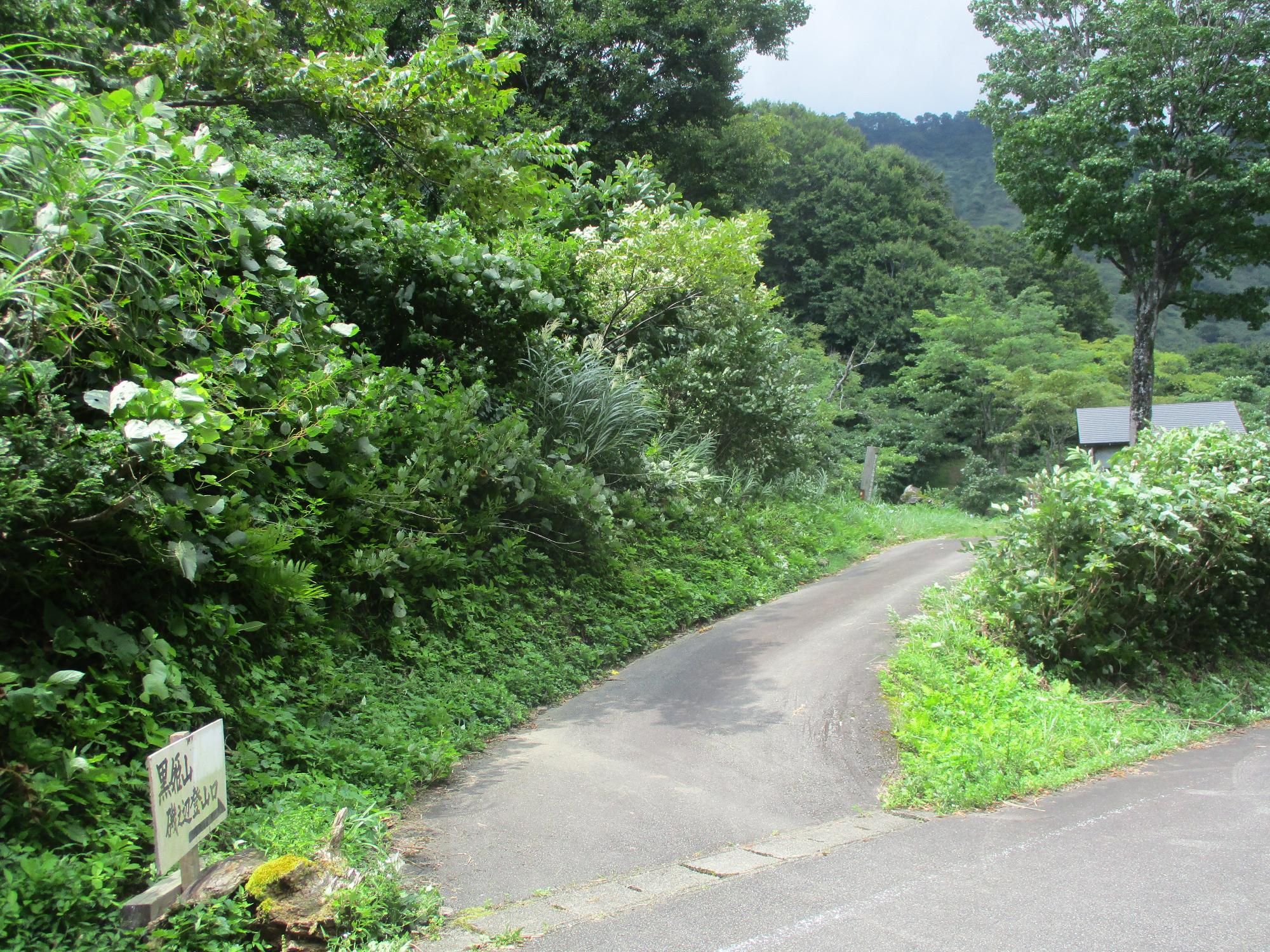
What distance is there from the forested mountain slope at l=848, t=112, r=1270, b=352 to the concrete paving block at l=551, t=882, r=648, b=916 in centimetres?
5245

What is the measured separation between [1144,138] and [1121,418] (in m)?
15.9

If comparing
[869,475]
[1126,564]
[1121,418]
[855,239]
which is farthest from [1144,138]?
[855,239]

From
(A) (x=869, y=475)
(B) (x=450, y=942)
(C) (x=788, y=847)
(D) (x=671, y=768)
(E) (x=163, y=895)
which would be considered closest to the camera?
(E) (x=163, y=895)

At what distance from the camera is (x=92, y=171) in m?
4.12

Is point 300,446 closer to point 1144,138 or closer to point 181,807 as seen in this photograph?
point 181,807

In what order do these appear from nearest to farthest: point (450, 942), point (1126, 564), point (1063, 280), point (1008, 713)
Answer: point (450, 942) < point (1008, 713) < point (1126, 564) < point (1063, 280)

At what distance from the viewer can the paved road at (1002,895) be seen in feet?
11.0

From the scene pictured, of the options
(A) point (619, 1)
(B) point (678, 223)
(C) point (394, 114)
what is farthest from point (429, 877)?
(A) point (619, 1)

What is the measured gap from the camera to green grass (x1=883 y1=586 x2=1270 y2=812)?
547 cm

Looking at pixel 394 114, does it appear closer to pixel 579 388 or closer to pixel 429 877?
pixel 579 388

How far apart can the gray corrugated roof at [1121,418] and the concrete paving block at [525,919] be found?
31.1m

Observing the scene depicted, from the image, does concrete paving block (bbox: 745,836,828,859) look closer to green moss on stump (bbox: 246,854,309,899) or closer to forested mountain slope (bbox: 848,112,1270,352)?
green moss on stump (bbox: 246,854,309,899)

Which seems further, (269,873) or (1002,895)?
(1002,895)

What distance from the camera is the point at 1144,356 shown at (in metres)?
19.8
